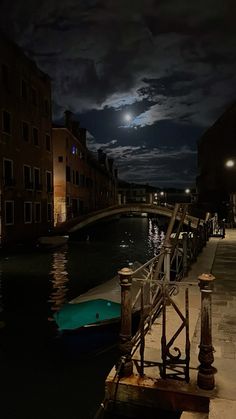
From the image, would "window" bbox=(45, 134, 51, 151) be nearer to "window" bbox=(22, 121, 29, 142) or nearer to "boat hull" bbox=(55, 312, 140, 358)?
"window" bbox=(22, 121, 29, 142)

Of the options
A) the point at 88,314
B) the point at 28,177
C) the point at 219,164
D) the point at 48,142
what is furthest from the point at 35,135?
the point at 219,164

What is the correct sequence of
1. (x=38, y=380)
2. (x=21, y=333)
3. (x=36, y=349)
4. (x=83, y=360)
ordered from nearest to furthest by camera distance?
(x=38, y=380) < (x=83, y=360) < (x=36, y=349) < (x=21, y=333)

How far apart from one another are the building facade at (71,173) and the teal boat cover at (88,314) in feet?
85.0

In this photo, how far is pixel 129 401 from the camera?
4.26m

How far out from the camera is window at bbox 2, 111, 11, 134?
23.5 m

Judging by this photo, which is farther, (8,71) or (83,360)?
(8,71)

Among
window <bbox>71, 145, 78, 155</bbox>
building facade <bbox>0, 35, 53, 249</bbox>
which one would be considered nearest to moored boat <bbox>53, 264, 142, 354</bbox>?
building facade <bbox>0, 35, 53, 249</bbox>

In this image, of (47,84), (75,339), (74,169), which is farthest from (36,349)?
(74,169)

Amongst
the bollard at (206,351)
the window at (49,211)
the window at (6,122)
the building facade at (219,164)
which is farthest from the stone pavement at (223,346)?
the building facade at (219,164)

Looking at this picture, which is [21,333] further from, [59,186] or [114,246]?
[59,186]

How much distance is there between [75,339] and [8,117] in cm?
1920

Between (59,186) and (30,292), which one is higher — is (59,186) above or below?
above

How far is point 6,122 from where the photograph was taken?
947 inches

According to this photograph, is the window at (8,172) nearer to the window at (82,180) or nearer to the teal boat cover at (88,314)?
the teal boat cover at (88,314)
